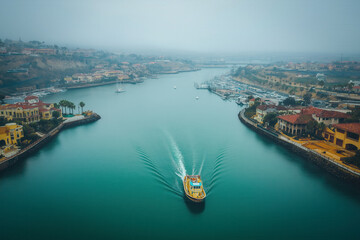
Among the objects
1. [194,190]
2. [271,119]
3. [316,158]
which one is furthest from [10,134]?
[316,158]

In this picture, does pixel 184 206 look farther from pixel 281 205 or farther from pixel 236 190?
pixel 281 205

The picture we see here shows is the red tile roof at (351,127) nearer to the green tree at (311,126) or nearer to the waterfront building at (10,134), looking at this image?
the green tree at (311,126)

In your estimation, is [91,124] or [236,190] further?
[91,124]

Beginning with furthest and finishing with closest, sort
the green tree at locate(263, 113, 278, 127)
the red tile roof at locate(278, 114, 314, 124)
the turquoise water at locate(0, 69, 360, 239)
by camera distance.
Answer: the green tree at locate(263, 113, 278, 127) < the red tile roof at locate(278, 114, 314, 124) < the turquoise water at locate(0, 69, 360, 239)

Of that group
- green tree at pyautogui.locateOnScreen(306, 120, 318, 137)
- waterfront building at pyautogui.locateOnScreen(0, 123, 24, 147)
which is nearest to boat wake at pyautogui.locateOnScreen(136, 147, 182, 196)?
waterfront building at pyautogui.locateOnScreen(0, 123, 24, 147)

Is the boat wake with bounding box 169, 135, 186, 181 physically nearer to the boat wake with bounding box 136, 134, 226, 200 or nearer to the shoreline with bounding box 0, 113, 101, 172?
the boat wake with bounding box 136, 134, 226, 200

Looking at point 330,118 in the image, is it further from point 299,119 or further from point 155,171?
point 155,171

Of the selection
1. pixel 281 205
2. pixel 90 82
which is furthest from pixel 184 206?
pixel 90 82
